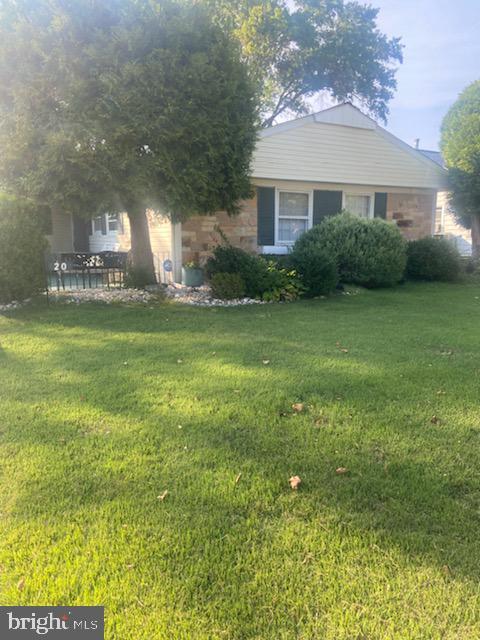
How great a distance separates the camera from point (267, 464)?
2879mm

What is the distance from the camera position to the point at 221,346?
5582 mm

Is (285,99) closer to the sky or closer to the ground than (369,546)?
closer to the sky

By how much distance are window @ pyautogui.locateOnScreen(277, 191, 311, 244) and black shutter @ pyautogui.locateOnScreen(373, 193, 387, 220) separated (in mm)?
2325

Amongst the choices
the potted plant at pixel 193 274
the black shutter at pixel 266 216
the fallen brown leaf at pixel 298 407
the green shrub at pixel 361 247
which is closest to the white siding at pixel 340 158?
the black shutter at pixel 266 216

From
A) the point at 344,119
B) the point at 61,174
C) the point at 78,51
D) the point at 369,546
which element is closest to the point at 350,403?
the point at 369,546

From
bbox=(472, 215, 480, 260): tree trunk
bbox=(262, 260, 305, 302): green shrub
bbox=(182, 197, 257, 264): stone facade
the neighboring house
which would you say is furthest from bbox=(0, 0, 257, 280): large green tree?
the neighboring house

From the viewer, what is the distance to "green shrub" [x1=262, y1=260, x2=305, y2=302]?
905 cm

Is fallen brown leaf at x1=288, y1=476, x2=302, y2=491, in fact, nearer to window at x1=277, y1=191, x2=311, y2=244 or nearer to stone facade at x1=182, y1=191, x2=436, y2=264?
stone facade at x1=182, y1=191, x2=436, y2=264

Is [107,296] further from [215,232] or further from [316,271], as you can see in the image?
[316,271]

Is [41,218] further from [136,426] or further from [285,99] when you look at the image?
[285,99]

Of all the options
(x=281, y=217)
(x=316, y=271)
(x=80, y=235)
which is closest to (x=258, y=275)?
(x=316, y=271)

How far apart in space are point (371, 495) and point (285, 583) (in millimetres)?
802

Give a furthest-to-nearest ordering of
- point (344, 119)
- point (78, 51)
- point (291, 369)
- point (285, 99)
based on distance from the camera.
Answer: point (285, 99)
point (344, 119)
point (78, 51)
point (291, 369)

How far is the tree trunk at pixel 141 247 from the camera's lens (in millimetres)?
9484
